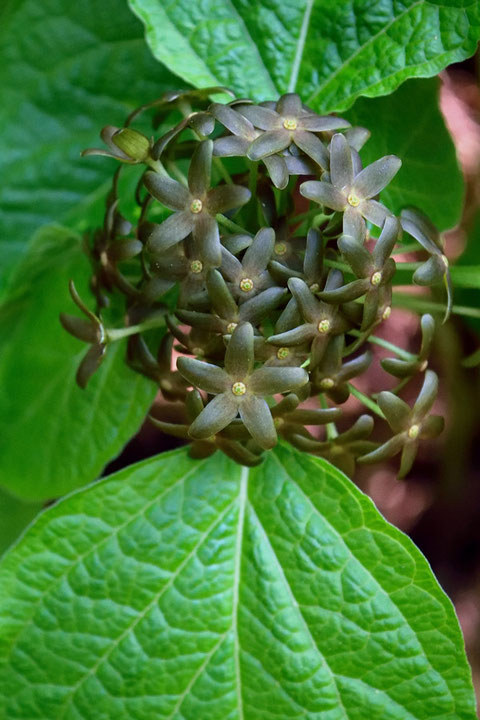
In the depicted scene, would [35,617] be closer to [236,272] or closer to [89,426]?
[89,426]

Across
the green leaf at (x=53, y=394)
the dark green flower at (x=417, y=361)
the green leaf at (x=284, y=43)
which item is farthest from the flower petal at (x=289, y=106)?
the green leaf at (x=53, y=394)

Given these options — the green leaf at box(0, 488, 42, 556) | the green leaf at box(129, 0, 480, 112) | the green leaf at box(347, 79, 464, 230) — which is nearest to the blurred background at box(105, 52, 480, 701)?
the green leaf at box(0, 488, 42, 556)

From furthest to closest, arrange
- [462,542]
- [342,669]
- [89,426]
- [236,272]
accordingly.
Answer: [462,542] → [89,426] → [342,669] → [236,272]

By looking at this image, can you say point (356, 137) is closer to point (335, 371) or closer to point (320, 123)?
point (320, 123)

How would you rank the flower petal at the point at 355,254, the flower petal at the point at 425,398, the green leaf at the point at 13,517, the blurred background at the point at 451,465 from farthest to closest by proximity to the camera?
the blurred background at the point at 451,465 → the green leaf at the point at 13,517 → the flower petal at the point at 425,398 → the flower petal at the point at 355,254

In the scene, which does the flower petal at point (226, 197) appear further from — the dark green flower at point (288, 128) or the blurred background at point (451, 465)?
the blurred background at point (451, 465)

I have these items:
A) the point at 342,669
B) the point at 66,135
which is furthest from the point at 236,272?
the point at 66,135
